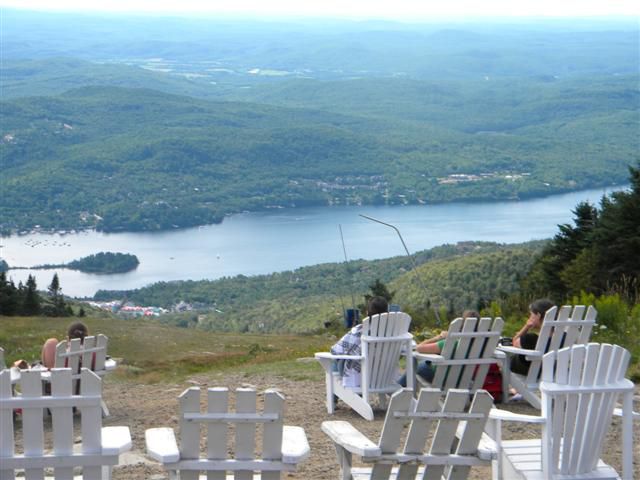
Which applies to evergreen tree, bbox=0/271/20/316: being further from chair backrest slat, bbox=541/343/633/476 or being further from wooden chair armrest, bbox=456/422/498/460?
wooden chair armrest, bbox=456/422/498/460

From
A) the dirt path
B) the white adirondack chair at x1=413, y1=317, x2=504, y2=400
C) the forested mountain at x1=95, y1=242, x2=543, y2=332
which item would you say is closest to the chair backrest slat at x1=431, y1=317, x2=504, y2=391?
the white adirondack chair at x1=413, y1=317, x2=504, y2=400

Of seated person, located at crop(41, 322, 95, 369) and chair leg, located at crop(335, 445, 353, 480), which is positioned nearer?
chair leg, located at crop(335, 445, 353, 480)

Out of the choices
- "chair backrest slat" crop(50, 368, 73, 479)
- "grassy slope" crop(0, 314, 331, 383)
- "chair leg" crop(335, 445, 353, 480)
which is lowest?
"grassy slope" crop(0, 314, 331, 383)

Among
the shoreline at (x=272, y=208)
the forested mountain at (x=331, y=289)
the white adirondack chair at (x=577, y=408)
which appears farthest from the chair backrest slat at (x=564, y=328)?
the shoreline at (x=272, y=208)

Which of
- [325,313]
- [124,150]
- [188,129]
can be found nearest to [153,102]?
[188,129]

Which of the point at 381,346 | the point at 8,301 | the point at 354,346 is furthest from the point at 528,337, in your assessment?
the point at 8,301

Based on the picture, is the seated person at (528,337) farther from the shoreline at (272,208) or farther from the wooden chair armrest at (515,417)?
the shoreline at (272,208)

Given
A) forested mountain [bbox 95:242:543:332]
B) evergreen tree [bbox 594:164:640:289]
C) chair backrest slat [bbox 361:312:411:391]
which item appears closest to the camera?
chair backrest slat [bbox 361:312:411:391]

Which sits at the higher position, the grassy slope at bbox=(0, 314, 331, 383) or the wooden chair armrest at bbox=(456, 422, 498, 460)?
the wooden chair armrest at bbox=(456, 422, 498, 460)
